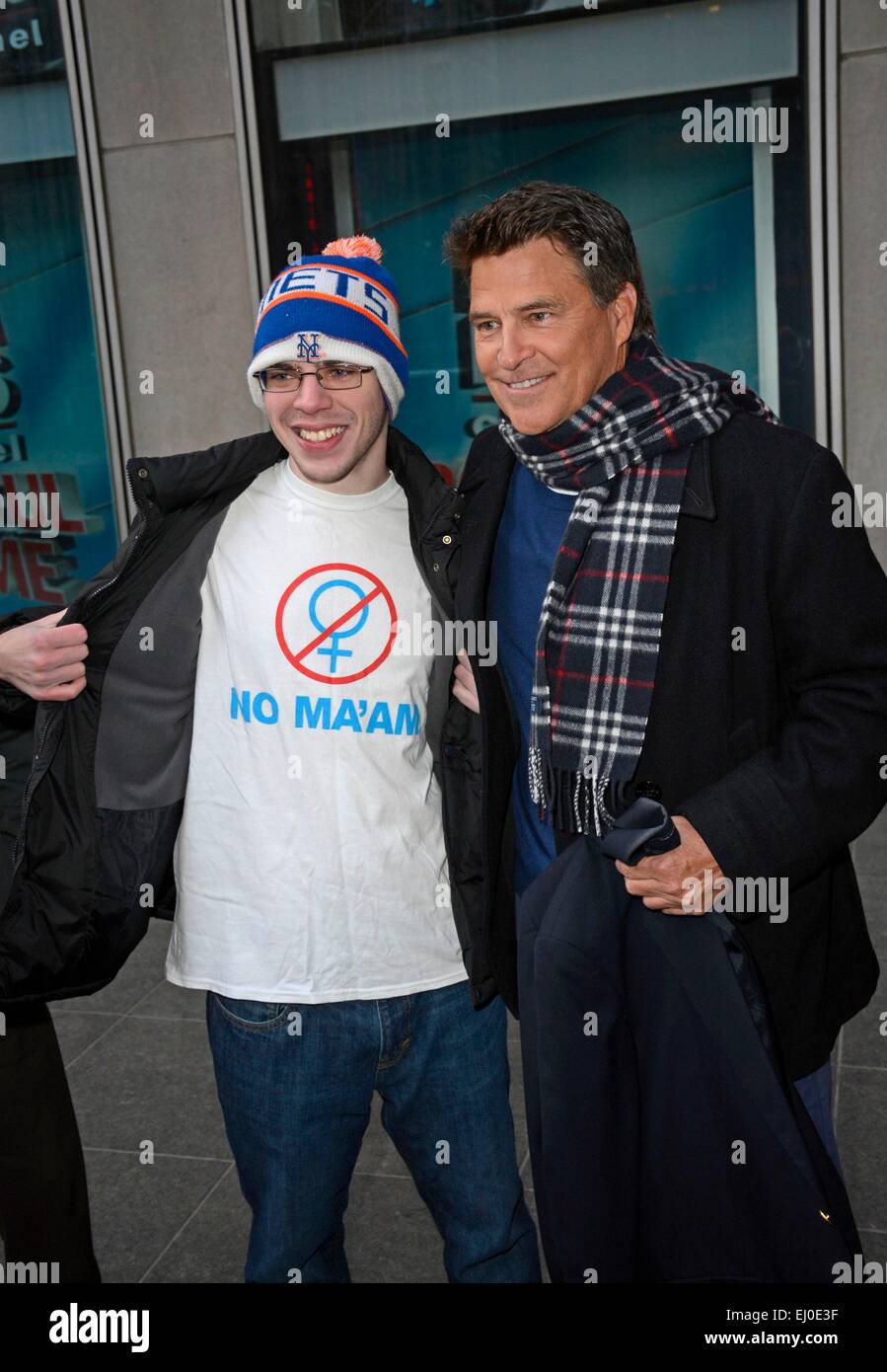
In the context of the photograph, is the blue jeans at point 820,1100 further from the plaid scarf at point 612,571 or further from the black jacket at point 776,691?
the plaid scarf at point 612,571

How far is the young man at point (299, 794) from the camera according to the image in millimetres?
2479

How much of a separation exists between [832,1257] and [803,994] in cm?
41

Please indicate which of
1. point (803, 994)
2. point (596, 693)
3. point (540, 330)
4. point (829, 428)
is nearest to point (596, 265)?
point (540, 330)

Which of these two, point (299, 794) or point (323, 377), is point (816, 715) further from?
point (323, 377)

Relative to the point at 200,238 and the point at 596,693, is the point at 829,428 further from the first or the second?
the point at 596,693

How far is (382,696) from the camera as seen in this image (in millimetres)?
2496

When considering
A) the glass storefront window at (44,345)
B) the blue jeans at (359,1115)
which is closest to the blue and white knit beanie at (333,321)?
the blue jeans at (359,1115)

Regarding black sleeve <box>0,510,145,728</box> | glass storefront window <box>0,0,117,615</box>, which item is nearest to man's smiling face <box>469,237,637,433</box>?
black sleeve <box>0,510,145,728</box>

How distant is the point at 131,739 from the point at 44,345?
6.28 m

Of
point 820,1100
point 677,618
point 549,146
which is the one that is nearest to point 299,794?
point 677,618

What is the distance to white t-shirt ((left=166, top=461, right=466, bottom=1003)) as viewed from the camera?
2473 mm

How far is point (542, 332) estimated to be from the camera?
89.5 inches

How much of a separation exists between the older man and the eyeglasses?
31 centimetres

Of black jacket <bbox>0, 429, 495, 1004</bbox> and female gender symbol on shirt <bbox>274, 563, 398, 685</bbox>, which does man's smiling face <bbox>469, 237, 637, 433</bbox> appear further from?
female gender symbol on shirt <bbox>274, 563, 398, 685</bbox>
